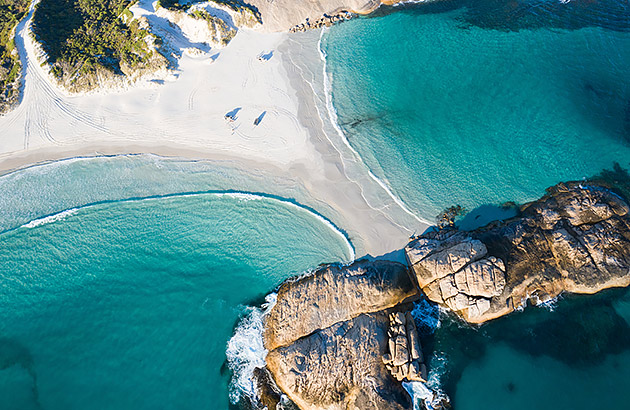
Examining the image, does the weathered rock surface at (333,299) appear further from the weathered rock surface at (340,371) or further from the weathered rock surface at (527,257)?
the weathered rock surface at (527,257)

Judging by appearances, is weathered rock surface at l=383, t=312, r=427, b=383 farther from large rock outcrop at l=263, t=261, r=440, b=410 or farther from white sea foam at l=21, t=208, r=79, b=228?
white sea foam at l=21, t=208, r=79, b=228

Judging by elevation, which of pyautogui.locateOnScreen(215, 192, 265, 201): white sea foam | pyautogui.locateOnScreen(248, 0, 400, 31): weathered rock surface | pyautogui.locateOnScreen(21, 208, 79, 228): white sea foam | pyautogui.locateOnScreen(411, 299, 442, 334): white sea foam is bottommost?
pyautogui.locateOnScreen(411, 299, 442, 334): white sea foam

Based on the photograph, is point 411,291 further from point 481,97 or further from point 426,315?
point 481,97

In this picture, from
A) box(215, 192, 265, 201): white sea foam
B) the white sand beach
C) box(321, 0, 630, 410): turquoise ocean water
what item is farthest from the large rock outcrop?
box(215, 192, 265, 201): white sea foam

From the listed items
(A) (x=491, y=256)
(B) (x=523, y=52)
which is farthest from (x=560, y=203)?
(B) (x=523, y=52)

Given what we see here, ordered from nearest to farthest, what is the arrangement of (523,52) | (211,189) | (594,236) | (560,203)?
1. (594,236)
2. (560,203)
3. (211,189)
4. (523,52)

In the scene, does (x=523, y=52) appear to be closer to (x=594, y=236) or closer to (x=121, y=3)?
(x=594, y=236)
